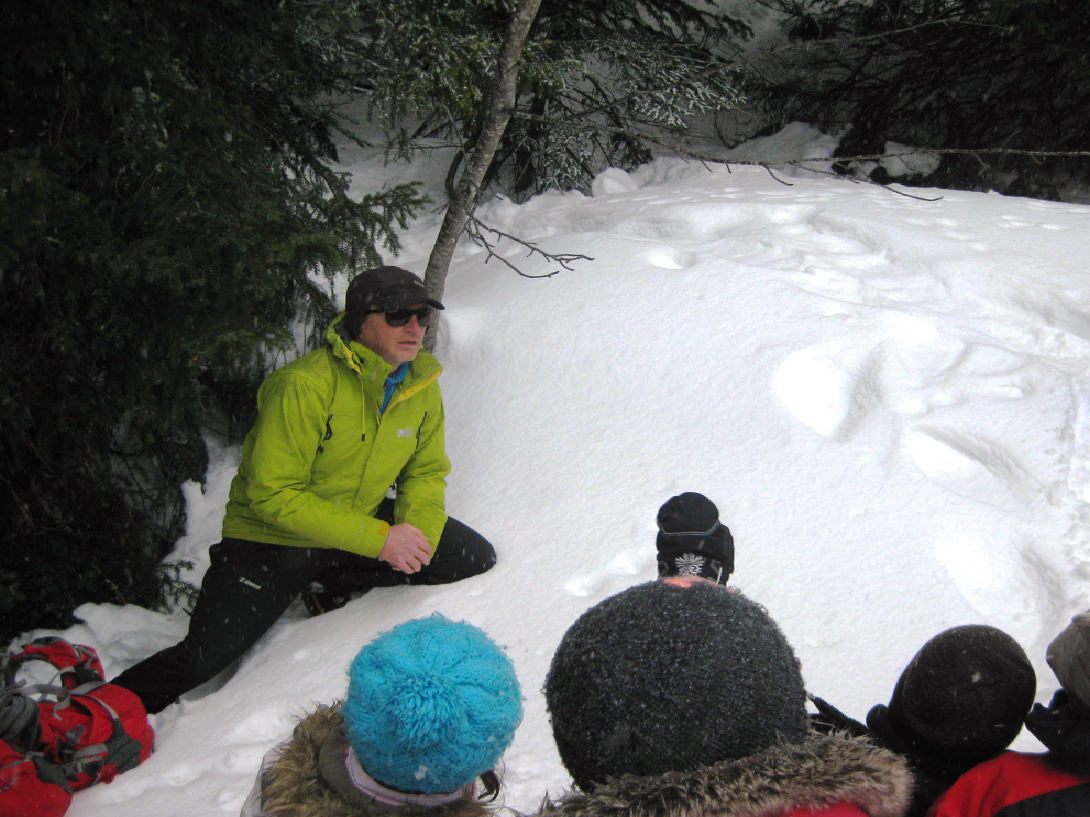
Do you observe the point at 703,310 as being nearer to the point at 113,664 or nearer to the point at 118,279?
the point at 118,279

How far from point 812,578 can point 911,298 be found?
2054 millimetres

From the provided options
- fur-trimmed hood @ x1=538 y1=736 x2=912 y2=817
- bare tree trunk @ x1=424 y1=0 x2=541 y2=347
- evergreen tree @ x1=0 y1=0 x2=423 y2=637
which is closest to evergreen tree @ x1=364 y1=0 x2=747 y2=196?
bare tree trunk @ x1=424 y1=0 x2=541 y2=347

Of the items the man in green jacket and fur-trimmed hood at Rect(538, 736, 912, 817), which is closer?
fur-trimmed hood at Rect(538, 736, 912, 817)

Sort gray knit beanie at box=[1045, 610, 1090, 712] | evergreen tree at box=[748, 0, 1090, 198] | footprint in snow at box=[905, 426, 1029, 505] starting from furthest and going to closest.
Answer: evergreen tree at box=[748, 0, 1090, 198] → footprint in snow at box=[905, 426, 1029, 505] → gray knit beanie at box=[1045, 610, 1090, 712]

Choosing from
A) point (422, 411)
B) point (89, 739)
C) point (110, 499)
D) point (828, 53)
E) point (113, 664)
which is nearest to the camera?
point (89, 739)

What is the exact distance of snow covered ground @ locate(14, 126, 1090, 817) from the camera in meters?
2.39

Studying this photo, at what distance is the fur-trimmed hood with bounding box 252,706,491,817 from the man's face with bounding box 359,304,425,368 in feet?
4.99

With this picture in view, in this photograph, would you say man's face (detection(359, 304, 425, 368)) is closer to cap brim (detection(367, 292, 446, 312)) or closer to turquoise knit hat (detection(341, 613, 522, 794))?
cap brim (detection(367, 292, 446, 312))

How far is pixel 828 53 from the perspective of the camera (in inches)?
372

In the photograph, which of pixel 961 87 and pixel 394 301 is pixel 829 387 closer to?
pixel 394 301

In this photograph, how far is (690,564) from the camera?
84.7 inches

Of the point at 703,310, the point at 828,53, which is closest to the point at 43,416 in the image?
the point at 703,310

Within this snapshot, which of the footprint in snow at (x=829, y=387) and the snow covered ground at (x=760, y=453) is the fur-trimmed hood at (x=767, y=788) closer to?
the snow covered ground at (x=760, y=453)

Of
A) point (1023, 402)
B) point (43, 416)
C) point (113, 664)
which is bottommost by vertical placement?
point (113, 664)
